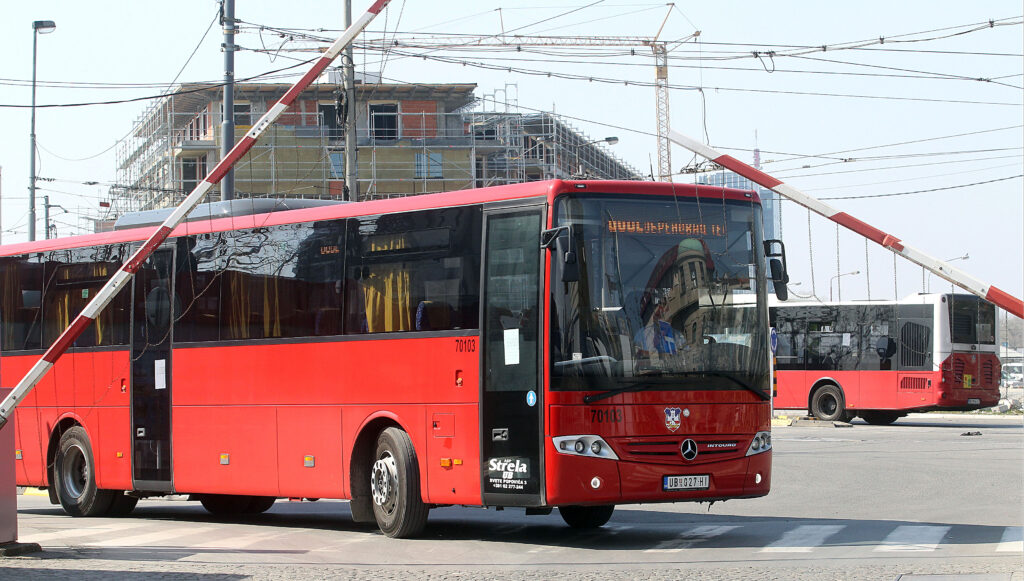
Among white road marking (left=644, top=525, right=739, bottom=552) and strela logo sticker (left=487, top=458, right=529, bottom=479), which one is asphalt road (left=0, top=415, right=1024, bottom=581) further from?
strela logo sticker (left=487, top=458, right=529, bottom=479)

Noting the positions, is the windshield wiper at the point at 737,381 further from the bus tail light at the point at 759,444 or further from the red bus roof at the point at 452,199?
the red bus roof at the point at 452,199

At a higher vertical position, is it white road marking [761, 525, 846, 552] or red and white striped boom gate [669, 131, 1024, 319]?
red and white striped boom gate [669, 131, 1024, 319]

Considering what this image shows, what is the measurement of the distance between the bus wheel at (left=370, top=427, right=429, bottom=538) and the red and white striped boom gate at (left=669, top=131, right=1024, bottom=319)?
3987 millimetres

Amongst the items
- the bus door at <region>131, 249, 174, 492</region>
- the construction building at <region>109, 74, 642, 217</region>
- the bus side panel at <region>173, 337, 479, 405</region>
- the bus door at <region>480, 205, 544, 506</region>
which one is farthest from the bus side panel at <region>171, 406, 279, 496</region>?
the construction building at <region>109, 74, 642, 217</region>

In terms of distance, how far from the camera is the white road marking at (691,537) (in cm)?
1198

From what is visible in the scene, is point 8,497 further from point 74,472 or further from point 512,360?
point 74,472

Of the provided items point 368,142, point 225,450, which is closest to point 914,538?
point 225,450

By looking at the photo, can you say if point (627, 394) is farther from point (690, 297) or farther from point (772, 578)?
point (772, 578)

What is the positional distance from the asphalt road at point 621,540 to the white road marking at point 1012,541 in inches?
0.4

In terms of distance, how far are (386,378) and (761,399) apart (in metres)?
3.69

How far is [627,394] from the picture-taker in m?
11.8

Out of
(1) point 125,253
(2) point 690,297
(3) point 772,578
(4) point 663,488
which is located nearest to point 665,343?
(2) point 690,297

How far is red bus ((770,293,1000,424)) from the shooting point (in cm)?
3481

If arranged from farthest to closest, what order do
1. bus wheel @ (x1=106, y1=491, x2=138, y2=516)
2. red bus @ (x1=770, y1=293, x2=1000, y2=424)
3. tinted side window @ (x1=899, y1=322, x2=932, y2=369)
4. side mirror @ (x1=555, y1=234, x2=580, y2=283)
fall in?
tinted side window @ (x1=899, y1=322, x2=932, y2=369), red bus @ (x1=770, y1=293, x2=1000, y2=424), bus wheel @ (x1=106, y1=491, x2=138, y2=516), side mirror @ (x1=555, y1=234, x2=580, y2=283)
